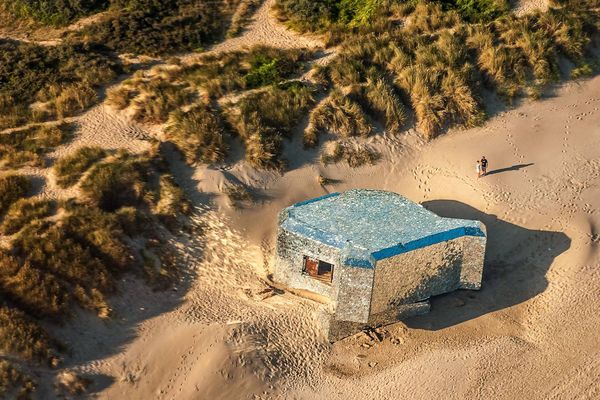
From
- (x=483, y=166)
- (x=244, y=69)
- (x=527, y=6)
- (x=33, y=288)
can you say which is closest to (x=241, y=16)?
(x=244, y=69)

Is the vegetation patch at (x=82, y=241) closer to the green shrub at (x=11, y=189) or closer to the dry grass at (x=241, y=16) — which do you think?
the green shrub at (x=11, y=189)

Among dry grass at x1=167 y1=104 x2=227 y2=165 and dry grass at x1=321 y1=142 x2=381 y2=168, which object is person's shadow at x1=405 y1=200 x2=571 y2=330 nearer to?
dry grass at x1=321 y1=142 x2=381 y2=168

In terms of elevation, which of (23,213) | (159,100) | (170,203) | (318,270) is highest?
(159,100)

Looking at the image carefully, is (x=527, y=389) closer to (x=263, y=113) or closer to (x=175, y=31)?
(x=263, y=113)

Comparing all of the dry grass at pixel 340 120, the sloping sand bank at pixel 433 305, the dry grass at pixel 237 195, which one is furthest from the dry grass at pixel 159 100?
the dry grass at pixel 340 120

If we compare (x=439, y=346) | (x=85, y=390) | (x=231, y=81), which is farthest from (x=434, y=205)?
(x=85, y=390)

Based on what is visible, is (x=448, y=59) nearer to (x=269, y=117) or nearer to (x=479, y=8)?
(x=479, y=8)
